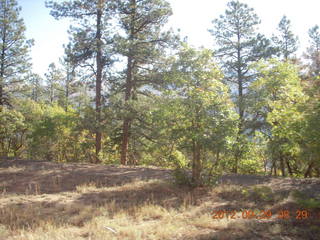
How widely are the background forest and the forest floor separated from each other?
107cm

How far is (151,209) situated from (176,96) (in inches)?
136

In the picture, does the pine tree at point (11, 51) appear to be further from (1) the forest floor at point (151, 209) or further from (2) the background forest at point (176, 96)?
(1) the forest floor at point (151, 209)

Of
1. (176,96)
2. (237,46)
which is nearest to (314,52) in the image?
(237,46)

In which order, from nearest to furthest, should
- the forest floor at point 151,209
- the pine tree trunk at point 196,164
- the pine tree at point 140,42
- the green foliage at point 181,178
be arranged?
1. the forest floor at point 151,209
2. the pine tree trunk at point 196,164
3. the green foliage at point 181,178
4. the pine tree at point 140,42

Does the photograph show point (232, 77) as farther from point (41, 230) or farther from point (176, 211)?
point (41, 230)

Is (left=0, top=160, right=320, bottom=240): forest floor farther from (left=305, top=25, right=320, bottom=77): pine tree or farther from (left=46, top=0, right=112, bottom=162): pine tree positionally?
(left=305, top=25, right=320, bottom=77): pine tree

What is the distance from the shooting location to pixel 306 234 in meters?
4.71

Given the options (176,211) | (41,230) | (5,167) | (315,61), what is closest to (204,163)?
(176,211)

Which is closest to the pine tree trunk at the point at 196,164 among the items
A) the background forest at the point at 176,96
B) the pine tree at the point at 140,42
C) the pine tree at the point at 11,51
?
the background forest at the point at 176,96

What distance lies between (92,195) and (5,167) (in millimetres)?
6903

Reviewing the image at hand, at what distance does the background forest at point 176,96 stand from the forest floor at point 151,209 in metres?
1.07

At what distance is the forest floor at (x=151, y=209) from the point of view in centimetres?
479

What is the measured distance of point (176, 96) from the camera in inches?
296

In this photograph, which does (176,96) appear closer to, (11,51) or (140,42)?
(140,42)
